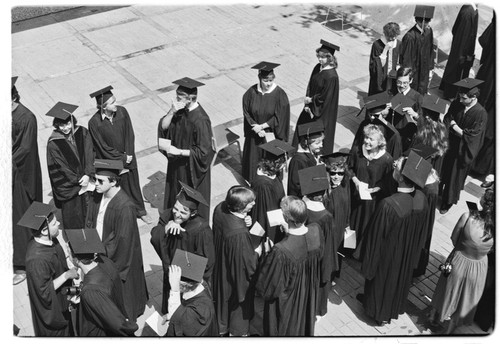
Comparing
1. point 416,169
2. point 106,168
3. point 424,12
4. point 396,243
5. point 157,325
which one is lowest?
point 396,243

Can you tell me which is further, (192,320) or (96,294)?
(96,294)

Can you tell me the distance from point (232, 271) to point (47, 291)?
6.27 ft

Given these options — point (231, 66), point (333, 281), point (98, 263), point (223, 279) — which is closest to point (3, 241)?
point (98, 263)

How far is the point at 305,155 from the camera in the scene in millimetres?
8336

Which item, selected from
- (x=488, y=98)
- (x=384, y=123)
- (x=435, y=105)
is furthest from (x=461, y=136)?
(x=488, y=98)

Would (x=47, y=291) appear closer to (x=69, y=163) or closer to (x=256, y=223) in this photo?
(x=256, y=223)

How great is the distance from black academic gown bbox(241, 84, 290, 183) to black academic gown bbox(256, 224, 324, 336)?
334 cm

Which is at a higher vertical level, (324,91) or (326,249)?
(326,249)

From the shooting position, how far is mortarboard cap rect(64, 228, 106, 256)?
6074 millimetres

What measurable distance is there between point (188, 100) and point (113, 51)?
6.38m

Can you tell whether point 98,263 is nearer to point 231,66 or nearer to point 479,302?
point 479,302

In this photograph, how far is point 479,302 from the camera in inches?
292

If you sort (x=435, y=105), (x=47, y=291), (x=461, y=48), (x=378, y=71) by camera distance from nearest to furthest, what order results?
(x=47, y=291)
(x=435, y=105)
(x=378, y=71)
(x=461, y=48)

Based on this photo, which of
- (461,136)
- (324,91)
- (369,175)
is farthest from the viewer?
(324,91)
